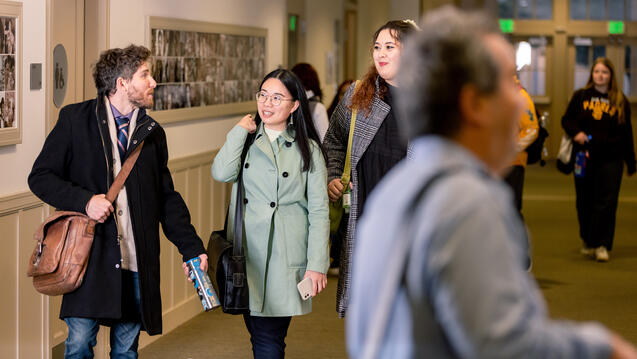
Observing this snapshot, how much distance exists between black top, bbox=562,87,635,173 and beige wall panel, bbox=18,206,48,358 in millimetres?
5752

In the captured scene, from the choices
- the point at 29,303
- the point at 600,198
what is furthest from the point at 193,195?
the point at 600,198

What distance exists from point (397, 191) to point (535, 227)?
10.4 m

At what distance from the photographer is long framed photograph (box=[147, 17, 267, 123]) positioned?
6309mm

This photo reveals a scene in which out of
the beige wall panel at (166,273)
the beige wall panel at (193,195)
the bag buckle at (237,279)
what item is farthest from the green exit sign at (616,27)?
the bag buckle at (237,279)

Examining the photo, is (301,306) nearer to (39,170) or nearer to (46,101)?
(39,170)

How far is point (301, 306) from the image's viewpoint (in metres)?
4.27

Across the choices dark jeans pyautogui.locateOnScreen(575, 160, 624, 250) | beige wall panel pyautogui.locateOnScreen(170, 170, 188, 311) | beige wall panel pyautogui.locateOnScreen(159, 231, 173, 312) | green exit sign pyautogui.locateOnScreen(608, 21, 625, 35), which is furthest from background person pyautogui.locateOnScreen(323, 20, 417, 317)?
green exit sign pyautogui.locateOnScreen(608, 21, 625, 35)

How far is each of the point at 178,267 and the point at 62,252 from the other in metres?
2.78

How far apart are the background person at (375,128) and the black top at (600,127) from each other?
5.20 metres

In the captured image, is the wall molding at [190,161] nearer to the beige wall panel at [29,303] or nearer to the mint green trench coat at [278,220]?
the beige wall panel at [29,303]

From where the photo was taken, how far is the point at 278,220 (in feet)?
14.0

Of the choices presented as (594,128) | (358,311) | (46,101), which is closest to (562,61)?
(594,128)

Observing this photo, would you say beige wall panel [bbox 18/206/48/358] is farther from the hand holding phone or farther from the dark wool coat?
the hand holding phone

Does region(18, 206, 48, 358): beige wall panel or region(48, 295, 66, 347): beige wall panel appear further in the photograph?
region(48, 295, 66, 347): beige wall panel
